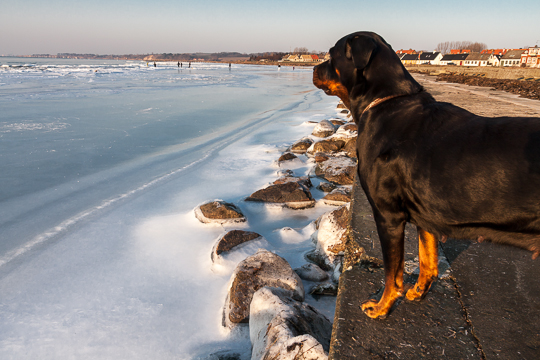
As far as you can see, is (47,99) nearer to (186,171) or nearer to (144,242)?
(186,171)

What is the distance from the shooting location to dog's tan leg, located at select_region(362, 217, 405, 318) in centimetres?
191

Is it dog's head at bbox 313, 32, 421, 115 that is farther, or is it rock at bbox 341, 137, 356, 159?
rock at bbox 341, 137, 356, 159

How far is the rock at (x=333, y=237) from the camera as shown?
3.79 m

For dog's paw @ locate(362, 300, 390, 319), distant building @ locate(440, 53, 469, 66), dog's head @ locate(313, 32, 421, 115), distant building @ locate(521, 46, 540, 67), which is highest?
distant building @ locate(440, 53, 469, 66)

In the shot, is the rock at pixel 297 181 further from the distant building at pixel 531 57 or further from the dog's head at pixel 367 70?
the distant building at pixel 531 57

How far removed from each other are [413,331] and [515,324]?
578 millimetres

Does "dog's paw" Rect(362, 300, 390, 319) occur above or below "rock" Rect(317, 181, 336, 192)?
above

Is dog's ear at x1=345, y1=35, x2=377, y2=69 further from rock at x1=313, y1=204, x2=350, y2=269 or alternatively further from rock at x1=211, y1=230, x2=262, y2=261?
rock at x1=211, y1=230, x2=262, y2=261

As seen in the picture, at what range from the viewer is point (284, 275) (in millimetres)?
3211

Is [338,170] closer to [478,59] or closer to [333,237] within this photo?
[333,237]

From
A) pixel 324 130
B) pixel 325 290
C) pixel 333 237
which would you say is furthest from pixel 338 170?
pixel 324 130

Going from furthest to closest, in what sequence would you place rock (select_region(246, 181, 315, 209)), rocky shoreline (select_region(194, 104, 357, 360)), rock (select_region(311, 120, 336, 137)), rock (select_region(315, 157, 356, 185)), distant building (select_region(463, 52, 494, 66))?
distant building (select_region(463, 52, 494, 66)) < rock (select_region(311, 120, 336, 137)) < rock (select_region(315, 157, 356, 185)) < rock (select_region(246, 181, 315, 209)) < rocky shoreline (select_region(194, 104, 357, 360))

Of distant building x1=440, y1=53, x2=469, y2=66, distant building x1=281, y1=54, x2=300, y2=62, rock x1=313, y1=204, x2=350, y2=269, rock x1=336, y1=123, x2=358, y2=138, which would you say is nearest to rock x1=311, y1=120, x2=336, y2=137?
rock x1=336, y1=123, x2=358, y2=138

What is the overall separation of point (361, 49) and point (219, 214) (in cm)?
338
